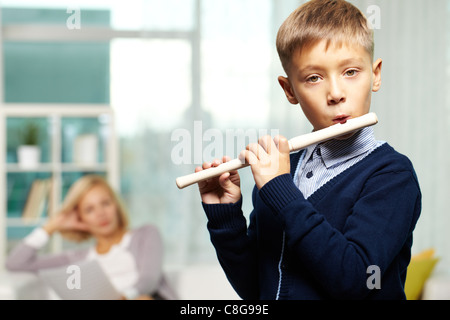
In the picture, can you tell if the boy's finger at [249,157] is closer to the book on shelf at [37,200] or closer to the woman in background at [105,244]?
the woman in background at [105,244]

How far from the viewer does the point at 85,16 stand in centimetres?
327

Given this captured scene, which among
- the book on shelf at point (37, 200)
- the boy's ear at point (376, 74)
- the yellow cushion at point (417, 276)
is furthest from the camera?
the book on shelf at point (37, 200)

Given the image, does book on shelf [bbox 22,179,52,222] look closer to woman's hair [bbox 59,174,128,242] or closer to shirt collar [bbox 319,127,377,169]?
woman's hair [bbox 59,174,128,242]

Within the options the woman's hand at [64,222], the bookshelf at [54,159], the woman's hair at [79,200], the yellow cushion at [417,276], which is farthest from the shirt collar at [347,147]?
the bookshelf at [54,159]

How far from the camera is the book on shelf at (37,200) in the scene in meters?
2.82

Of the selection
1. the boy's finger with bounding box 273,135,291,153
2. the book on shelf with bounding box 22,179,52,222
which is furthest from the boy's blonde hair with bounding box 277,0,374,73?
the book on shelf with bounding box 22,179,52,222

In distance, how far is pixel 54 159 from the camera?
2.83 m

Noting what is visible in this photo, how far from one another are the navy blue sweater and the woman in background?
171 centimetres

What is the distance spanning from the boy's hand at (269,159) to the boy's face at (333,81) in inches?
2.3

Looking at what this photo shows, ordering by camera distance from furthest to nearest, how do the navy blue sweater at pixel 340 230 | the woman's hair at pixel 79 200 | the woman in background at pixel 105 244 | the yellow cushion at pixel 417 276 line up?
1. the woman's hair at pixel 79 200
2. the woman in background at pixel 105 244
3. the yellow cushion at pixel 417 276
4. the navy blue sweater at pixel 340 230

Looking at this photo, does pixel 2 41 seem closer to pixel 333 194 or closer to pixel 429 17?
pixel 429 17

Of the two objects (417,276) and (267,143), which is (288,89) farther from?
(417,276)
